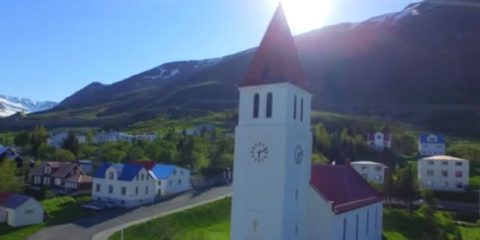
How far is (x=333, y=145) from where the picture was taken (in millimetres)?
94312

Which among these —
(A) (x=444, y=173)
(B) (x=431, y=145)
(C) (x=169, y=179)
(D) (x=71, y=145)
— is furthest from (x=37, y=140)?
(B) (x=431, y=145)

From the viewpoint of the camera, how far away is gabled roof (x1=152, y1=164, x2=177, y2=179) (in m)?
61.8

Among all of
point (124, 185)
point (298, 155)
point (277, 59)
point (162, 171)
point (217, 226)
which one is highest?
point (277, 59)

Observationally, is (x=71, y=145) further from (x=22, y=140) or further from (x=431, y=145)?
(x=431, y=145)

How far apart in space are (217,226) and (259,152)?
2102cm

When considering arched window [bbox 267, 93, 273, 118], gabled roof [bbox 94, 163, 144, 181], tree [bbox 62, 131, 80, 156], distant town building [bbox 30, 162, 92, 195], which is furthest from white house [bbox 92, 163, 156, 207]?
arched window [bbox 267, 93, 273, 118]

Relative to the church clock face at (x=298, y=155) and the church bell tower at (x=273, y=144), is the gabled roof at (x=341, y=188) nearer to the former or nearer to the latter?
the church bell tower at (x=273, y=144)

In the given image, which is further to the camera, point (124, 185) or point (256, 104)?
point (124, 185)

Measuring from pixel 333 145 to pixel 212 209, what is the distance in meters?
50.8

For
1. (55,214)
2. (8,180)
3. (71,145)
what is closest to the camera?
(55,214)

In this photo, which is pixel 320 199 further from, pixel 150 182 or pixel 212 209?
pixel 150 182

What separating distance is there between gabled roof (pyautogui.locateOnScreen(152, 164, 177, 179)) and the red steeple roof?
38.8 meters

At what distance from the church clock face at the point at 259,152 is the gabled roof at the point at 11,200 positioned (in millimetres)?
32074

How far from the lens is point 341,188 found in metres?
32.6
